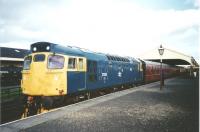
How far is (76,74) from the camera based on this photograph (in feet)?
43.8

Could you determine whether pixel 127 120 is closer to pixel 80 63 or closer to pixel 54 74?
pixel 54 74

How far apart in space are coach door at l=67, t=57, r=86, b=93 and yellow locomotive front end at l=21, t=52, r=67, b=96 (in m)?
0.49

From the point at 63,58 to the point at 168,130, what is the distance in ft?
21.3

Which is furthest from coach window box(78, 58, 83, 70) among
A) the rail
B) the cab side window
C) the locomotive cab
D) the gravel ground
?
the rail

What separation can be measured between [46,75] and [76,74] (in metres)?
1.96

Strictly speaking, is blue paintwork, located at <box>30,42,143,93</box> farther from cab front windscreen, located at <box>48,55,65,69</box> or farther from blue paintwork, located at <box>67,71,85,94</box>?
cab front windscreen, located at <box>48,55,65,69</box>

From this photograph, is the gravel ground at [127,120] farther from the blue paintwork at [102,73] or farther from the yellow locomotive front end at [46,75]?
the blue paintwork at [102,73]

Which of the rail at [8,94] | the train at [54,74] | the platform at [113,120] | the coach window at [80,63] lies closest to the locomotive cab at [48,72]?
the train at [54,74]

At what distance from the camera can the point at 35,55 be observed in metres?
12.5

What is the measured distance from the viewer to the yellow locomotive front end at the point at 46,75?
1180 centimetres

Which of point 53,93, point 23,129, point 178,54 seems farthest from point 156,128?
point 178,54

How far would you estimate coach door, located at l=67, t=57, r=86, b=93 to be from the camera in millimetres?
12727

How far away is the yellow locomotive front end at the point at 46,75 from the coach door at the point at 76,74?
494mm

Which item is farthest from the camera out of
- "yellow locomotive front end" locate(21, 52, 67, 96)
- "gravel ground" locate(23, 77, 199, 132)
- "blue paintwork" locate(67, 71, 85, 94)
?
"blue paintwork" locate(67, 71, 85, 94)
